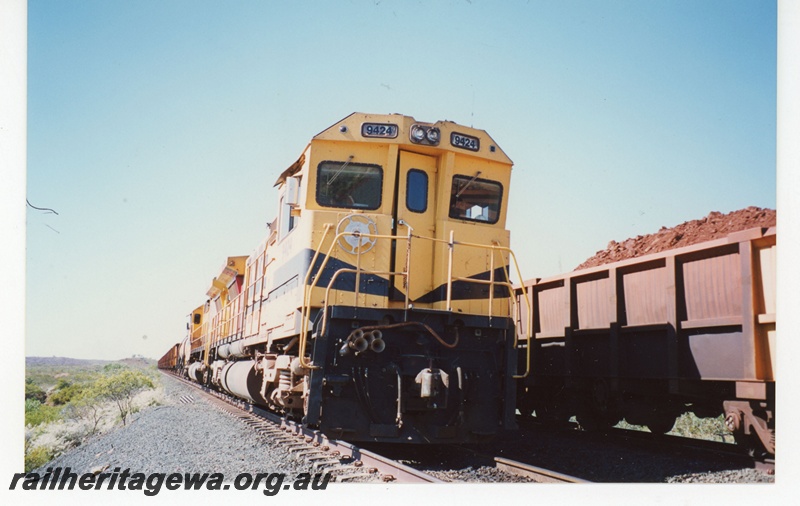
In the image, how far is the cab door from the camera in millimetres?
6641

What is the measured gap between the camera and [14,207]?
5297 millimetres

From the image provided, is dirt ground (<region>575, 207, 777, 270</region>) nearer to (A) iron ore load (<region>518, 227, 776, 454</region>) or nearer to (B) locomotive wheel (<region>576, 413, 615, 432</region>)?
(A) iron ore load (<region>518, 227, 776, 454</region>)

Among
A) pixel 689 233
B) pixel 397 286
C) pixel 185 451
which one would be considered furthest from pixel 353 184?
pixel 689 233

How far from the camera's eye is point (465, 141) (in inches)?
268

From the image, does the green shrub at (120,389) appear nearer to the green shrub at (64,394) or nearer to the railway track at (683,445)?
the green shrub at (64,394)

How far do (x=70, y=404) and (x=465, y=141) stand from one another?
30.6 feet

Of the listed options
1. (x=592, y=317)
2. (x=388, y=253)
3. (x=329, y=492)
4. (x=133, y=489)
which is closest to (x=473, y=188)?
(x=388, y=253)

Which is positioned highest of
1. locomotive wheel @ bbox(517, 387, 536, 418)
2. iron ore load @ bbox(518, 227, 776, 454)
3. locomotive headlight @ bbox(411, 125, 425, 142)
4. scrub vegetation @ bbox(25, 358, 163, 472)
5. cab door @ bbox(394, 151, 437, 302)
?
locomotive headlight @ bbox(411, 125, 425, 142)

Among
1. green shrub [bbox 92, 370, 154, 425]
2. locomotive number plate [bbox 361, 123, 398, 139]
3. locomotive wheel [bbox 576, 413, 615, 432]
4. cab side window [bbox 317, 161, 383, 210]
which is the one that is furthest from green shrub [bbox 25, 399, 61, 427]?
locomotive wheel [bbox 576, 413, 615, 432]

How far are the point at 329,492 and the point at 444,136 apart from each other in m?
3.72

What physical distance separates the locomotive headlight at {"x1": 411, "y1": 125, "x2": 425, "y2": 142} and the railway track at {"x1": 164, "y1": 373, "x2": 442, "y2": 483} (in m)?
3.08

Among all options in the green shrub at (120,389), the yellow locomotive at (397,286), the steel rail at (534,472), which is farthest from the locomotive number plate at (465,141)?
the green shrub at (120,389)

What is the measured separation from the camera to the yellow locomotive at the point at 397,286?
5.83 metres

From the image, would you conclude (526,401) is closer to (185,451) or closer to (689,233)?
(689,233)
